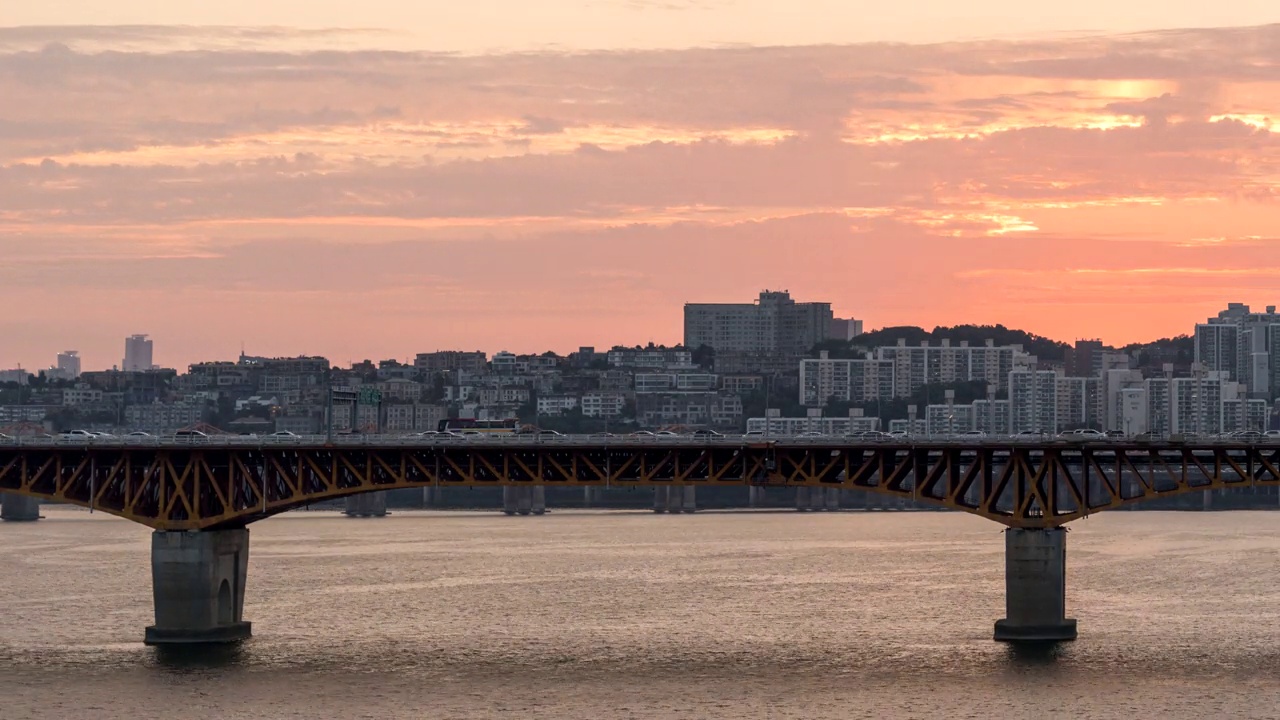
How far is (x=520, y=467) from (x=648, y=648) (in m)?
11.8

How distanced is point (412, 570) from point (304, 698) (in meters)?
77.2

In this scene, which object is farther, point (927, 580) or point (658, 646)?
point (927, 580)

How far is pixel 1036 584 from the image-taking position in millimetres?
111500

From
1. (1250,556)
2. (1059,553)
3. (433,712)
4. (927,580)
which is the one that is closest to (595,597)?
(927,580)

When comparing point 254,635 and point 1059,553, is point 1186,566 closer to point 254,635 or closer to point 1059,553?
point 1059,553

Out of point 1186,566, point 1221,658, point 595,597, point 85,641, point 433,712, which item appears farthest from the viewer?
point 1186,566

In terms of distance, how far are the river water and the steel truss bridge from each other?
7.61 meters

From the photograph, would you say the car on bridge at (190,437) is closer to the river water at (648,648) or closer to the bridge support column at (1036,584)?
the river water at (648,648)

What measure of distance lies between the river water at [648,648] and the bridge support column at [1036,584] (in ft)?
5.86

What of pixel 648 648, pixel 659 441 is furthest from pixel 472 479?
pixel 648 648

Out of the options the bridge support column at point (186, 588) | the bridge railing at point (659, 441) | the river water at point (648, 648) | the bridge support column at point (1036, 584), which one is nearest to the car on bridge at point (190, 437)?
the bridge railing at point (659, 441)

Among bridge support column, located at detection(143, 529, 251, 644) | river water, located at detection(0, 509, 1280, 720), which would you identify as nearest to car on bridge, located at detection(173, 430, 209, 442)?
bridge support column, located at detection(143, 529, 251, 644)

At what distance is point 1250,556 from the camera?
194750 millimetres

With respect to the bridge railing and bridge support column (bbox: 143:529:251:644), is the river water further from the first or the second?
the bridge railing
